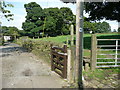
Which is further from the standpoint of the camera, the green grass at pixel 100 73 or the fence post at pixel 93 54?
the fence post at pixel 93 54

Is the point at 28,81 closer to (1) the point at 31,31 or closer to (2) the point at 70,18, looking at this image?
(1) the point at 31,31

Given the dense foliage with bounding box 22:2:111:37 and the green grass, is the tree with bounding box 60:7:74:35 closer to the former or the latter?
the dense foliage with bounding box 22:2:111:37

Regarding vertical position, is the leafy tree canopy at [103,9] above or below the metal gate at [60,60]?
above

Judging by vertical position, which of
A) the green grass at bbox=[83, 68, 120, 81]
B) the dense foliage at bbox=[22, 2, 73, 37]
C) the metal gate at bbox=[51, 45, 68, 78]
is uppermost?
the dense foliage at bbox=[22, 2, 73, 37]

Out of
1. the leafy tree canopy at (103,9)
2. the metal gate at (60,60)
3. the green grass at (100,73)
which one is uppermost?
the leafy tree canopy at (103,9)

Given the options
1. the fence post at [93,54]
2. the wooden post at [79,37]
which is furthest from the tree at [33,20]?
the wooden post at [79,37]

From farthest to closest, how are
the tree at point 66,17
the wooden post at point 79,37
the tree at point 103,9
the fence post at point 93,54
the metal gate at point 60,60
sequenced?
the tree at point 66,17 → the tree at point 103,9 → the fence post at point 93,54 → the metal gate at point 60,60 → the wooden post at point 79,37

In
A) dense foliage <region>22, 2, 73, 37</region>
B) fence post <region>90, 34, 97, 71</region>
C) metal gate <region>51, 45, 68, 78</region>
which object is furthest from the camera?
dense foliage <region>22, 2, 73, 37</region>

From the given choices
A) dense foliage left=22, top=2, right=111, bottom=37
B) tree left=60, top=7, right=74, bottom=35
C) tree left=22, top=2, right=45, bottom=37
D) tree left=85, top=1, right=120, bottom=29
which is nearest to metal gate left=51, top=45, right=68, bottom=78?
tree left=85, top=1, right=120, bottom=29

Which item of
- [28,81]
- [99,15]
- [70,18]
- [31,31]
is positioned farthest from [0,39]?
[70,18]

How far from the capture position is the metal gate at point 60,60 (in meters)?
4.19

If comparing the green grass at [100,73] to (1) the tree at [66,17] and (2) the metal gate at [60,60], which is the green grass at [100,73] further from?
(1) the tree at [66,17]

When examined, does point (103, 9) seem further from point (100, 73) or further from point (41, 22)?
point (41, 22)

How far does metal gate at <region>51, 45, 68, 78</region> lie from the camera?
419 cm
